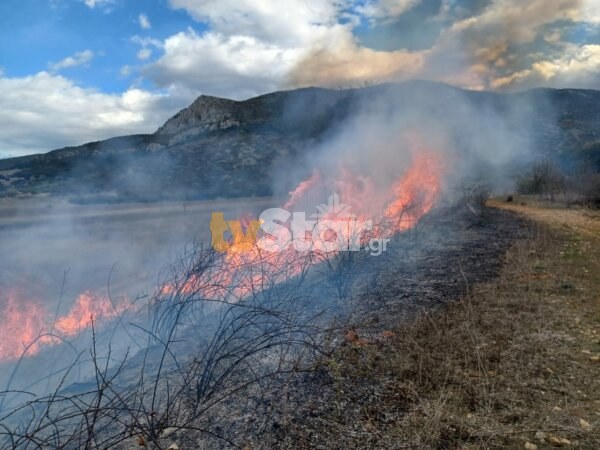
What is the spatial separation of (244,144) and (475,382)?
45393mm

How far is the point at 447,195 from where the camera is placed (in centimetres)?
1909

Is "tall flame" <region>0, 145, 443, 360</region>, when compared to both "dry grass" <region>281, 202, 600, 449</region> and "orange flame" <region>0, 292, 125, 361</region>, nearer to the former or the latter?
"orange flame" <region>0, 292, 125, 361</region>

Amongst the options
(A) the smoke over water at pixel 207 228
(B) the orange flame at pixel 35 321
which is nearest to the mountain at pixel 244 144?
(A) the smoke over water at pixel 207 228

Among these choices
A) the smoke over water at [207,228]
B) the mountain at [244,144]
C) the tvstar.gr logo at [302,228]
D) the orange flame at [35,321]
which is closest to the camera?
the orange flame at [35,321]

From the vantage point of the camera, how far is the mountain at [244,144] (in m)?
22.3

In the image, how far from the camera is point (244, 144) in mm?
46625

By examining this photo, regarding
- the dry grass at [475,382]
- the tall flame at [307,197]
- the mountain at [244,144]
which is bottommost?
the dry grass at [475,382]

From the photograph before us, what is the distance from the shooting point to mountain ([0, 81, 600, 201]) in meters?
22.3

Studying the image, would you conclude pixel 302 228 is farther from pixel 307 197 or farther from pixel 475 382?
pixel 475 382

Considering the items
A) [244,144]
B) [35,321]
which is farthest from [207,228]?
[244,144]

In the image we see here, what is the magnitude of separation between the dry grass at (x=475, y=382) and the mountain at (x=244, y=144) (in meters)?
14.2

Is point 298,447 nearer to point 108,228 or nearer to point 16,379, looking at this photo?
point 16,379

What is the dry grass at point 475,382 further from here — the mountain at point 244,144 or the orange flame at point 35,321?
the mountain at point 244,144

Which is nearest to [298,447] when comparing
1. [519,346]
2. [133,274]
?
[519,346]
